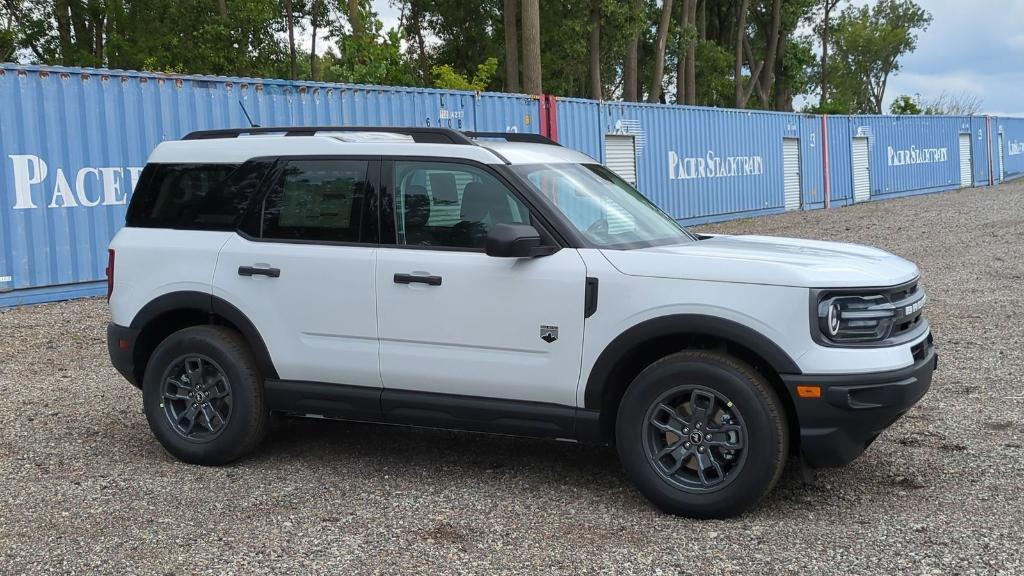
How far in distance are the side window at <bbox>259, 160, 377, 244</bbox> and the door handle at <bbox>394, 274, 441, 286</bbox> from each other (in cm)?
27

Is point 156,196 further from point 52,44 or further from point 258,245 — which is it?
point 52,44

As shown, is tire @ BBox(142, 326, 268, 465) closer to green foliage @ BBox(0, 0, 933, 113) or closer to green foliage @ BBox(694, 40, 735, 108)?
green foliage @ BBox(0, 0, 933, 113)

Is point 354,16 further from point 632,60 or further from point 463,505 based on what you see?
point 463,505

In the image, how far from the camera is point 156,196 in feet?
18.8

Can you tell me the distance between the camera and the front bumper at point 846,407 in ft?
13.7

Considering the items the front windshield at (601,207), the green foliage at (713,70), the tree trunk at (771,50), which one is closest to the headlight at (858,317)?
the front windshield at (601,207)

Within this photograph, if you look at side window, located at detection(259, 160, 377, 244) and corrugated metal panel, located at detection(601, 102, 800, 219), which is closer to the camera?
side window, located at detection(259, 160, 377, 244)

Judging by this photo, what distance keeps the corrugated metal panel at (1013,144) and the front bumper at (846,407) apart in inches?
1680

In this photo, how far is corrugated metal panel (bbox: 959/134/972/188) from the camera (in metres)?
38.0

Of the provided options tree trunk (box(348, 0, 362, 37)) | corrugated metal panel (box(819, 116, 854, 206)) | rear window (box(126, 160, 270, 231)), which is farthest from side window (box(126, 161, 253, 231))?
corrugated metal panel (box(819, 116, 854, 206))

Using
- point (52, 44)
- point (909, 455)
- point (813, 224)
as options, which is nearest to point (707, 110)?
point (813, 224)

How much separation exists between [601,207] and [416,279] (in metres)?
1.00

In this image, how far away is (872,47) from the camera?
76.6 metres

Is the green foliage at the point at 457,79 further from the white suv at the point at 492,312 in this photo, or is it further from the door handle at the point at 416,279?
the door handle at the point at 416,279
